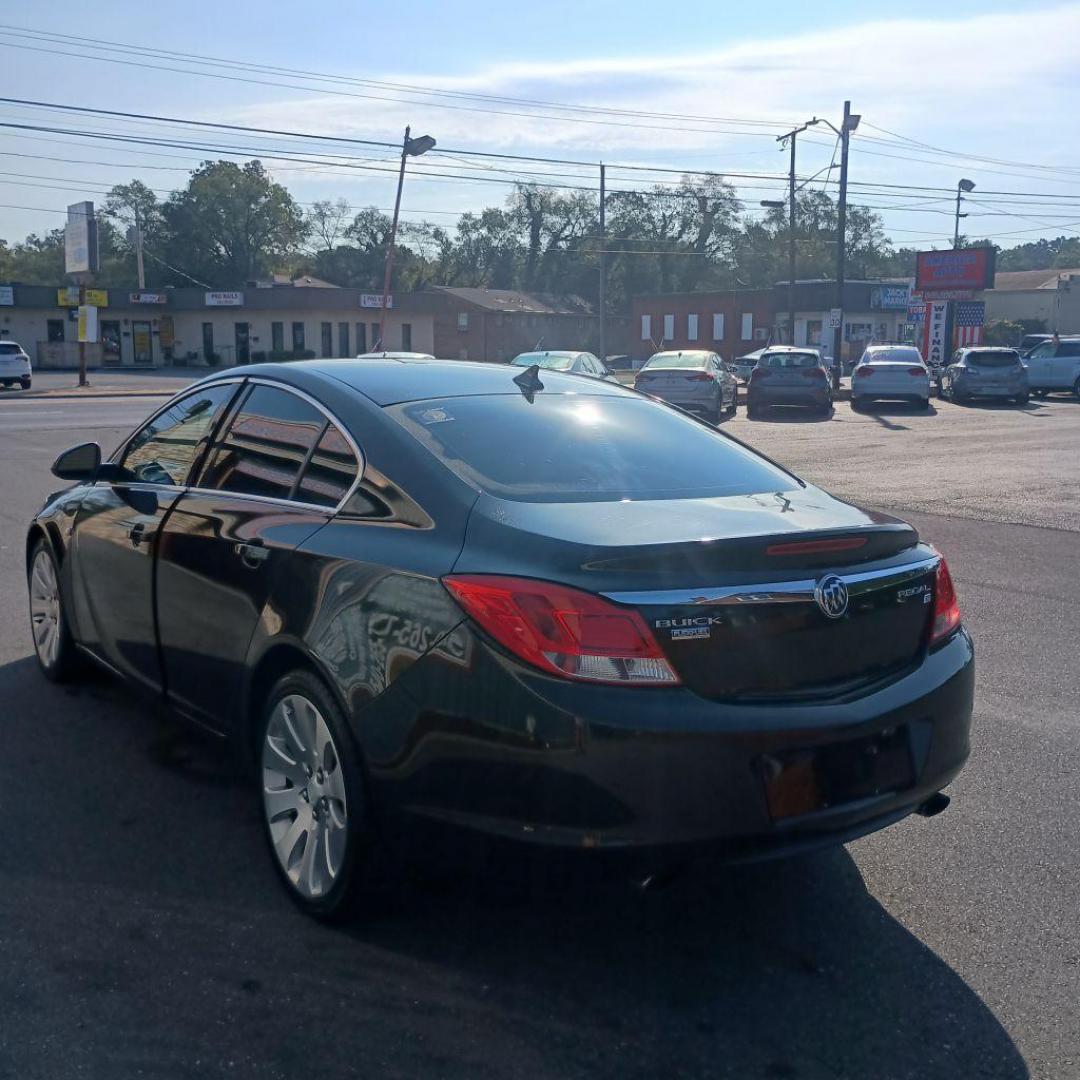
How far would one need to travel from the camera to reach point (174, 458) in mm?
5066

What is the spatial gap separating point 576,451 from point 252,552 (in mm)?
1123

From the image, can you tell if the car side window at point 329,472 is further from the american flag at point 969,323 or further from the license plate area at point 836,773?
the american flag at point 969,323

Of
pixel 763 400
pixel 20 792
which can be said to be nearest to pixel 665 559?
pixel 20 792

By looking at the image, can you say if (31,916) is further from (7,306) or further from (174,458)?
(7,306)

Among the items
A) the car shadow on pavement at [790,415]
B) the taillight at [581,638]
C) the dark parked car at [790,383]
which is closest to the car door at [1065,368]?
the car shadow on pavement at [790,415]

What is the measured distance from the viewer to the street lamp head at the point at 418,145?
1617 inches

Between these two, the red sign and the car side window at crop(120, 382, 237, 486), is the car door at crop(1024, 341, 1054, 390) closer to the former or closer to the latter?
the red sign

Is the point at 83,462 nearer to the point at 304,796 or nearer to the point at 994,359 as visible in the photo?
the point at 304,796

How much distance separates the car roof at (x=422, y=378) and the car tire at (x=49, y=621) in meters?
1.87

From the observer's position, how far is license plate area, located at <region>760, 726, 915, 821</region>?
3217 millimetres

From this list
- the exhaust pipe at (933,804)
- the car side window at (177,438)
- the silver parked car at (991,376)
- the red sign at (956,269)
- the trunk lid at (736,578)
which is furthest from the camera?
the red sign at (956,269)

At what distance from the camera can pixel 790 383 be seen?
27.8 m

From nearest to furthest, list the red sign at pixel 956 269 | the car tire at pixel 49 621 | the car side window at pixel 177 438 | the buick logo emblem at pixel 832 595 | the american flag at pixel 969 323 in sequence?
the buick logo emblem at pixel 832 595 → the car side window at pixel 177 438 → the car tire at pixel 49 621 → the red sign at pixel 956 269 → the american flag at pixel 969 323

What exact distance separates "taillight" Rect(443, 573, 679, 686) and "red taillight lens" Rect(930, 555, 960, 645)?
108cm
